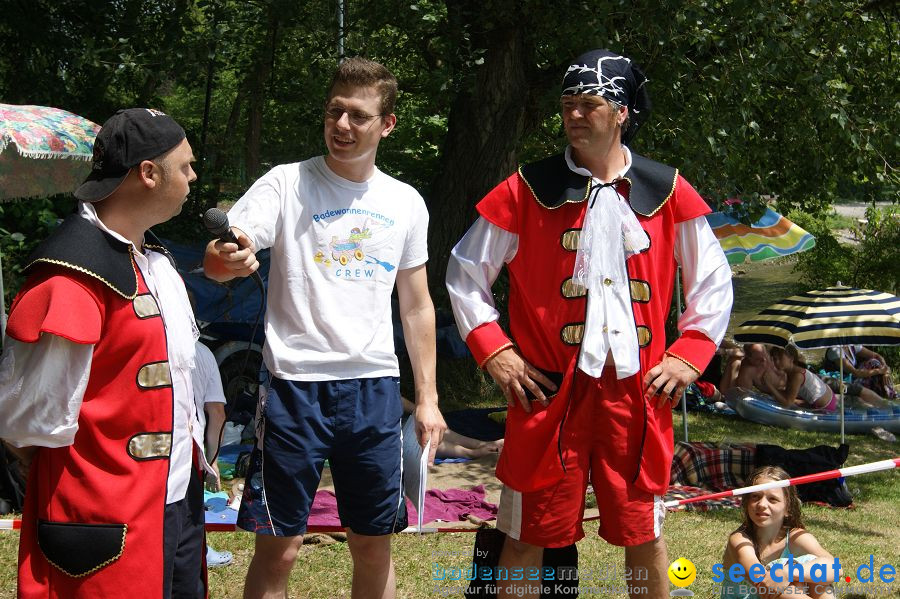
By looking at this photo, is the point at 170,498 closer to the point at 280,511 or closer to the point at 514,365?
the point at 280,511

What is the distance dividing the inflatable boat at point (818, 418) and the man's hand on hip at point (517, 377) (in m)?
6.76

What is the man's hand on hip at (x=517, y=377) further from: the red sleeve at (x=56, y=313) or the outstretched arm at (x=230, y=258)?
the red sleeve at (x=56, y=313)

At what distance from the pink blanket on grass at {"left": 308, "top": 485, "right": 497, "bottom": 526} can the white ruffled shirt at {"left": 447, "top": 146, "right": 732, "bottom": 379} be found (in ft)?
7.91

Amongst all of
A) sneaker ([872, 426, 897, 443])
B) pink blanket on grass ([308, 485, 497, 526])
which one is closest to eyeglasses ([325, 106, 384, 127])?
pink blanket on grass ([308, 485, 497, 526])

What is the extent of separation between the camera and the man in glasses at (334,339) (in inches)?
116

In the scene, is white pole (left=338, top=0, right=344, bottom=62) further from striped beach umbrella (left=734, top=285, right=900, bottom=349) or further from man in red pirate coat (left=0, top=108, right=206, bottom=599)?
man in red pirate coat (left=0, top=108, right=206, bottom=599)

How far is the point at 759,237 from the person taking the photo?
9172 millimetres

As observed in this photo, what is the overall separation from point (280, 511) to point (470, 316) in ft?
2.88

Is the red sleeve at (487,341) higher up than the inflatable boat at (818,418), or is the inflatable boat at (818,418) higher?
the red sleeve at (487,341)

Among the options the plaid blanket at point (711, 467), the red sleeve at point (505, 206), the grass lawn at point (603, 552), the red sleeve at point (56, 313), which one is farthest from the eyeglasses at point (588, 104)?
the plaid blanket at point (711, 467)

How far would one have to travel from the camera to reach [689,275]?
327cm

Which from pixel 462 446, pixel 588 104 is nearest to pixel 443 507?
pixel 462 446

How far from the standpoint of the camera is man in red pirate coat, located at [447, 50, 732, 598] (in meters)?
3.06

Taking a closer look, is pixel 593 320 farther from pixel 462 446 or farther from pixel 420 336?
pixel 462 446
